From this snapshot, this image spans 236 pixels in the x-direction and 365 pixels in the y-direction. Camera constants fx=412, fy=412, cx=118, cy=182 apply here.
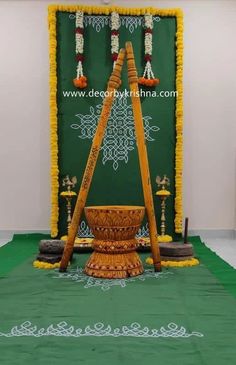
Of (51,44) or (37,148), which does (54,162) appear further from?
(51,44)

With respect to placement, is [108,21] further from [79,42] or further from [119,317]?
[119,317]

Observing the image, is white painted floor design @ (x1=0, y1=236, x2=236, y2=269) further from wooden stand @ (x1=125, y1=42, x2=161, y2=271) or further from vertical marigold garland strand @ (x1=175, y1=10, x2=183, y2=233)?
wooden stand @ (x1=125, y1=42, x2=161, y2=271)

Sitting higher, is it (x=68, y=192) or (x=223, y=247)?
(x=68, y=192)

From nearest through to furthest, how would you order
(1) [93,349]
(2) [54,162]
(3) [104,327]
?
(1) [93,349], (3) [104,327], (2) [54,162]

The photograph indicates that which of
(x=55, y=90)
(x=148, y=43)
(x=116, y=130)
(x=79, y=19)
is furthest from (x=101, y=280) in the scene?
(x=79, y=19)

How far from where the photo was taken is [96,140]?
299cm

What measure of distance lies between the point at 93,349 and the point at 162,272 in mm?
1450

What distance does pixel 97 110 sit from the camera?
472cm

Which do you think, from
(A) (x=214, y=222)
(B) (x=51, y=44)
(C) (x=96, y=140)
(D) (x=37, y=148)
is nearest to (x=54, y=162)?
(D) (x=37, y=148)

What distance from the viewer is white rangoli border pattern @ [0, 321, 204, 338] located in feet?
6.06

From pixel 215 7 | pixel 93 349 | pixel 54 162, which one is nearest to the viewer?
pixel 93 349

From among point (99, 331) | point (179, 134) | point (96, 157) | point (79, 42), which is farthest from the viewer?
point (179, 134)

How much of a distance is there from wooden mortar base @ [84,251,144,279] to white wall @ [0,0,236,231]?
2.08m

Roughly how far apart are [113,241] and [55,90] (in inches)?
93.2
